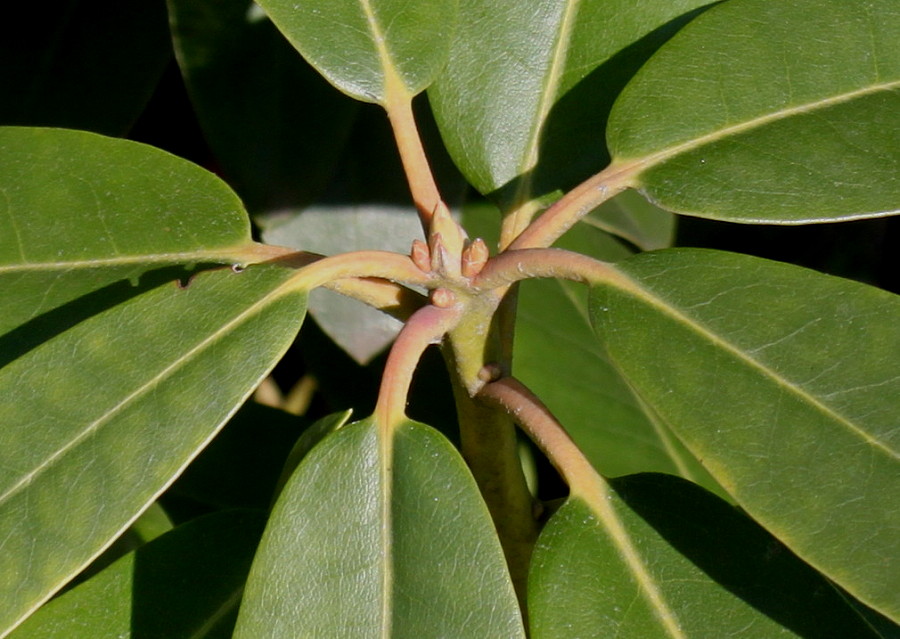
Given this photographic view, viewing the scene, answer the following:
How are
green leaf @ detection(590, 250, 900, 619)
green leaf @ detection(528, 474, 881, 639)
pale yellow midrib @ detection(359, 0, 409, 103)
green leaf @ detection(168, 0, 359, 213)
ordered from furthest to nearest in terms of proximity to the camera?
green leaf @ detection(168, 0, 359, 213), pale yellow midrib @ detection(359, 0, 409, 103), green leaf @ detection(528, 474, 881, 639), green leaf @ detection(590, 250, 900, 619)

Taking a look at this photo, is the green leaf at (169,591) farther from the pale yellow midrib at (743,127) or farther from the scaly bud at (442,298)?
the pale yellow midrib at (743,127)

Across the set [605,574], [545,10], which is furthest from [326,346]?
[605,574]

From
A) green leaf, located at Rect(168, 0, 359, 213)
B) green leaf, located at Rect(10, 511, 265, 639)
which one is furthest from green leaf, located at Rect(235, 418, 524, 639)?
green leaf, located at Rect(168, 0, 359, 213)

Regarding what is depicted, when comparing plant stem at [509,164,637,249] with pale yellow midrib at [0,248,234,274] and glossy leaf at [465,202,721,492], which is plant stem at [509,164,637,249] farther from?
glossy leaf at [465,202,721,492]

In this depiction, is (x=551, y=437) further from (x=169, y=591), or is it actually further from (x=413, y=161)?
(x=169, y=591)

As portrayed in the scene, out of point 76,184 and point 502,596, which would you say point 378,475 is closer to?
point 502,596

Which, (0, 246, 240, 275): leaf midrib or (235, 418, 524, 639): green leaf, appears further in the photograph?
(0, 246, 240, 275): leaf midrib
